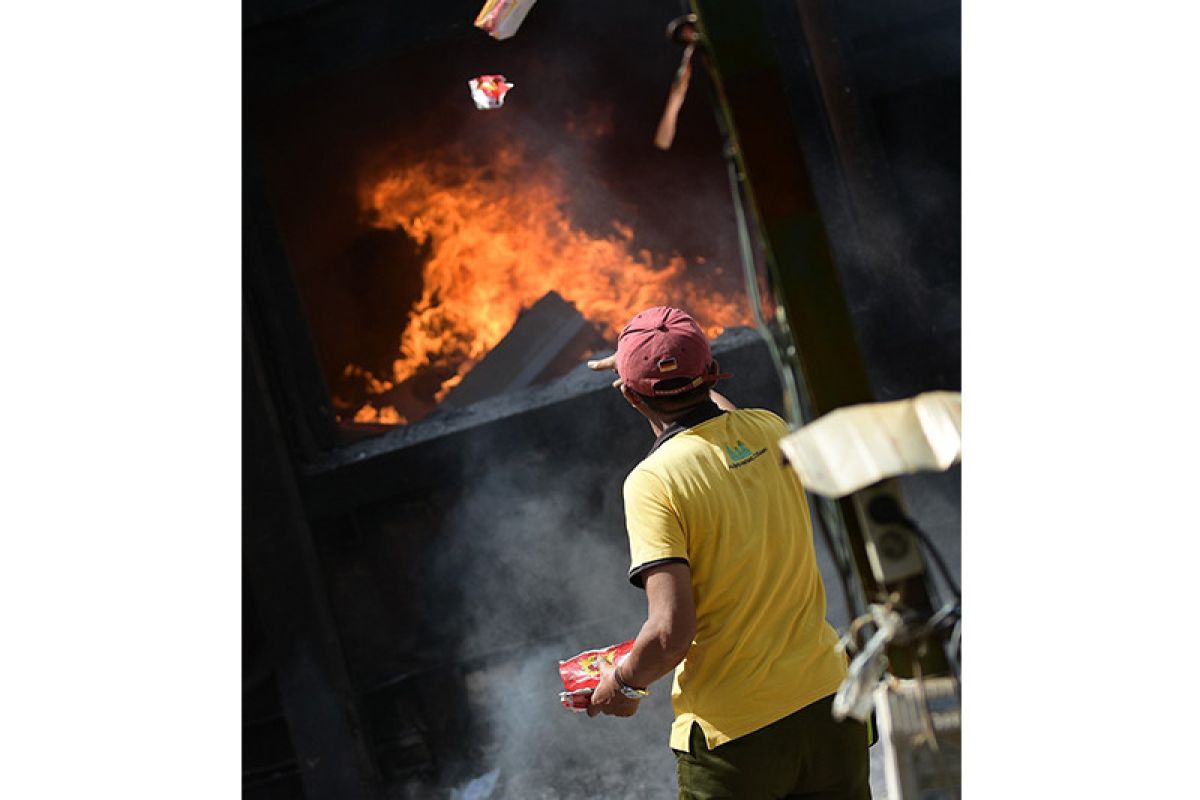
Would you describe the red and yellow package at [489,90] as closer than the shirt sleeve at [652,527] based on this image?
No

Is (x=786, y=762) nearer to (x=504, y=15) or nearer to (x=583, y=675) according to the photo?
(x=583, y=675)

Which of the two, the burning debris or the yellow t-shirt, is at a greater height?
the burning debris

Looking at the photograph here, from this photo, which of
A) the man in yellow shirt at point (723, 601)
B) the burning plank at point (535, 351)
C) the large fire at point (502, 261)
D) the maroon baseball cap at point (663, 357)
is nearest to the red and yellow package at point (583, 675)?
the man in yellow shirt at point (723, 601)

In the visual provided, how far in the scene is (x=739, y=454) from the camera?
3.16m

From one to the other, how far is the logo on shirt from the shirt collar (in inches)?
4.3

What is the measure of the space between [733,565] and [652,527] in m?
0.24

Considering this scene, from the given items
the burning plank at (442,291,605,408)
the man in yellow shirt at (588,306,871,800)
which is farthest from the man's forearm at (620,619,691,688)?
the burning plank at (442,291,605,408)

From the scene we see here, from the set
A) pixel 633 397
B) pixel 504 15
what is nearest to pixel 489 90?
pixel 504 15

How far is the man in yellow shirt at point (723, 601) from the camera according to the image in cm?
306

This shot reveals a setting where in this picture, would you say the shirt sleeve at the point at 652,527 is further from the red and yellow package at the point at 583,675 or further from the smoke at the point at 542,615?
the smoke at the point at 542,615

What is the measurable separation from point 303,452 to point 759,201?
3571 millimetres

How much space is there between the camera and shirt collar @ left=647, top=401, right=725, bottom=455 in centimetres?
321

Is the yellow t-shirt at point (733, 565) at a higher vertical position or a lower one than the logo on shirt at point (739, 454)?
lower

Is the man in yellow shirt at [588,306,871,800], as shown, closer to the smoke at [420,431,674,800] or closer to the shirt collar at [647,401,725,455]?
the shirt collar at [647,401,725,455]
